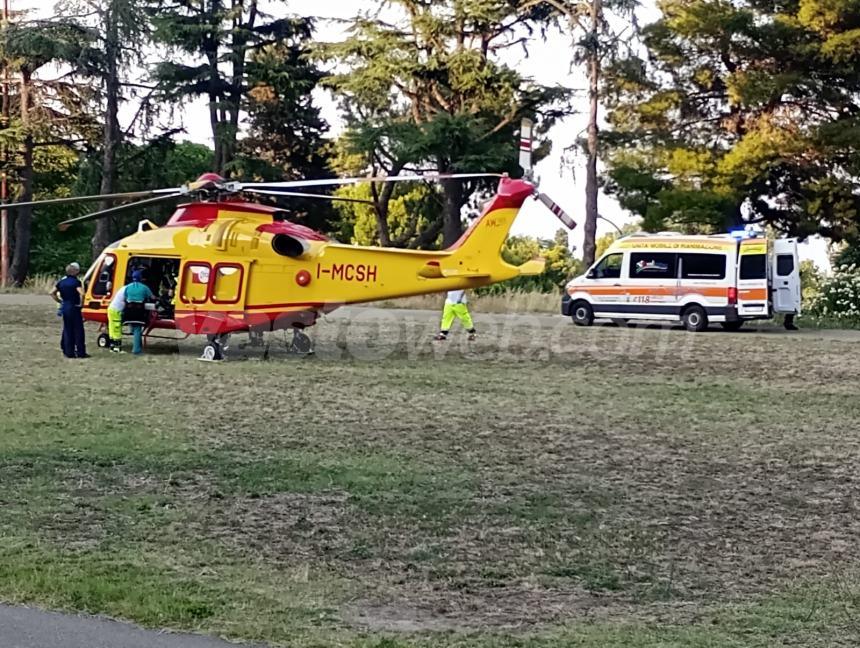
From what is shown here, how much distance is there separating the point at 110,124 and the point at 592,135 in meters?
20.8

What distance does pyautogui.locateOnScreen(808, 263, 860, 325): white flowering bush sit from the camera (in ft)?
109

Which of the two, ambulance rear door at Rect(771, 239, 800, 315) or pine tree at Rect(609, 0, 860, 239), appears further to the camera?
pine tree at Rect(609, 0, 860, 239)

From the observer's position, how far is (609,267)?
2912 centimetres

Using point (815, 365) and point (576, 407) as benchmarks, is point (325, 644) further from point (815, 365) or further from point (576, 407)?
point (815, 365)

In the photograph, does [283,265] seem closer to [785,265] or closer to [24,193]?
[785,265]

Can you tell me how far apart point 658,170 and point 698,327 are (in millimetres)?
12885

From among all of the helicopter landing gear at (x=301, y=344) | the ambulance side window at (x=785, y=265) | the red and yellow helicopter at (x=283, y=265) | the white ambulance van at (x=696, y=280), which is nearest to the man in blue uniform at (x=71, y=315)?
the red and yellow helicopter at (x=283, y=265)

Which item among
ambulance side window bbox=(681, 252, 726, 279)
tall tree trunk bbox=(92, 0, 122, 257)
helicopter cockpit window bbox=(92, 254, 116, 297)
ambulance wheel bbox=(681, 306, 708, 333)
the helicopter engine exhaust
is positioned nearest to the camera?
the helicopter engine exhaust

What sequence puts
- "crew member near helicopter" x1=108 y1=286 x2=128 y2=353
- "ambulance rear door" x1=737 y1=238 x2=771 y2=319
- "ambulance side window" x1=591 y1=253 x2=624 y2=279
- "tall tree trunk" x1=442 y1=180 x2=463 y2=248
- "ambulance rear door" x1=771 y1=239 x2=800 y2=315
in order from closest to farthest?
"crew member near helicopter" x1=108 y1=286 x2=128 y2=353 < "ambulance rear door" x1=737 y1=238 x2=771 y2=319 < "ambulance rear door" x1=771 y1=239 x2=800 y2=315 < "ambulance side window" x1=591 y1=253 x2=624 y2=279 < "tall tree trunk" x1=442 y1=180 x2=463 y2=248

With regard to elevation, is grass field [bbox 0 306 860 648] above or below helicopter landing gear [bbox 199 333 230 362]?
below

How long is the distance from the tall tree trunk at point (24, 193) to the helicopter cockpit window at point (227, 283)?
3017 cm

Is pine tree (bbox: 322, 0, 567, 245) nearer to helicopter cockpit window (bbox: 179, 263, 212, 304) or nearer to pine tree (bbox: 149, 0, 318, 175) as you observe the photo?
pine tree (bbox: 149, 0, 318, 175)

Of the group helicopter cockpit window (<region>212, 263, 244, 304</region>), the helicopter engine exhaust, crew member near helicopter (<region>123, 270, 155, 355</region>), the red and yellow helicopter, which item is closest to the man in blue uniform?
crew member near helicopter (<region>123, 270, 155, 355</region>)

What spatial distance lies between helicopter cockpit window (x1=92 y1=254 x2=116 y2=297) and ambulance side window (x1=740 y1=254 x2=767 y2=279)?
15.7 metres
